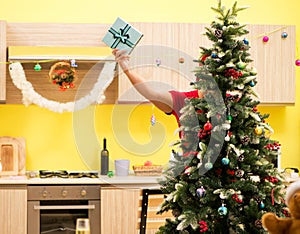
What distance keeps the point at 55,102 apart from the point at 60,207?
0.89 m

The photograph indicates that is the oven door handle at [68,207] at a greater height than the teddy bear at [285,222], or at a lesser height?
lesser

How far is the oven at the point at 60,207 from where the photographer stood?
16.0 feet

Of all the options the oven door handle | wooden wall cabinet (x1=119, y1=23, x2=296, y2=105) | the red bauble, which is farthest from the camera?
wooden wall cabinet (x1=119, y1=23, x2=296, y2=105)

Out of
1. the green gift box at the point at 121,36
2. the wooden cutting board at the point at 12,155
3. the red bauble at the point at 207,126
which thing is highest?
the green gift box at the point at 121,36

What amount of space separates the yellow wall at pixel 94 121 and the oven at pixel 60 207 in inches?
22.1

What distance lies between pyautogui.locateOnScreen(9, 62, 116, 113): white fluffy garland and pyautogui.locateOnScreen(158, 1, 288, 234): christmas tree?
219cm

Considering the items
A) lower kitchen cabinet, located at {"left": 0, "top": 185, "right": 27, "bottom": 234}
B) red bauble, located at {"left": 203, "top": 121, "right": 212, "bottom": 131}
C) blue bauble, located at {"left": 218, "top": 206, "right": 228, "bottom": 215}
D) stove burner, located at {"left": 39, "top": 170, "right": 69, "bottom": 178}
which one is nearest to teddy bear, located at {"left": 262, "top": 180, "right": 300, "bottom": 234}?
blue bauble, located at {"left": 218, "top": 206, "right": 228, "bottom": 215}

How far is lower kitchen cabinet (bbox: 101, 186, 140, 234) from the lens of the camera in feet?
16.3

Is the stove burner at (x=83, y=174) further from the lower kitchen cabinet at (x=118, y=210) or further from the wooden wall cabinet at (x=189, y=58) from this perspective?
the wooden wall cabinet at (x=189, y=58)

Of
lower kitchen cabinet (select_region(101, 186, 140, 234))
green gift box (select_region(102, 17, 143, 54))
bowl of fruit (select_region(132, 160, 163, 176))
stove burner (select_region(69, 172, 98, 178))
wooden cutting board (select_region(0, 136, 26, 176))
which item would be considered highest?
green gift box (select_region(102, 17, 143, 54))

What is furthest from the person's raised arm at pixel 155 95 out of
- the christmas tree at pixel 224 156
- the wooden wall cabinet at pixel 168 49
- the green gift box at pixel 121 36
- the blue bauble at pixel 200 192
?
the wooden wall cabinet at pixel 168 49

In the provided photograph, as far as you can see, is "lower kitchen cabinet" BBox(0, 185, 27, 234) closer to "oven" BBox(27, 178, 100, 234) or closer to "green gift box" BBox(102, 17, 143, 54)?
"oven" BBox(27, 178, 100, 234)

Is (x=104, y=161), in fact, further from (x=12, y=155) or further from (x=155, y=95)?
(x=155, y=95)

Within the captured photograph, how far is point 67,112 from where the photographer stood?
18.2 ft
